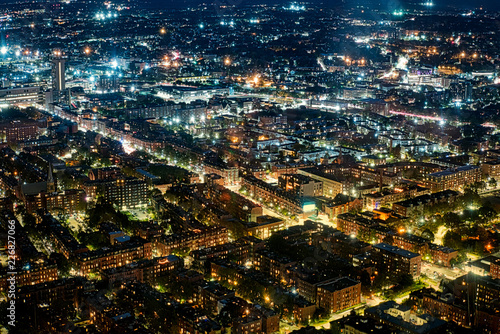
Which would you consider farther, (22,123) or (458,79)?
(458,79)

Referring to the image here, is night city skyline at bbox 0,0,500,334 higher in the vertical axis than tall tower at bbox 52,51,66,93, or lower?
lower

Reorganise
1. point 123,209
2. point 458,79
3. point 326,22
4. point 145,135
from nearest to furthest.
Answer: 1. point 123,209
2. point 145,135
3. point 458,79
4. point 326,22

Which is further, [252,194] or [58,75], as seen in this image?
[58,75]

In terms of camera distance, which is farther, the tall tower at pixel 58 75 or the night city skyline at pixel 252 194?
the tall tower at pixel 58 75

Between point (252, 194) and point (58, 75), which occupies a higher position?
point (58, 75)

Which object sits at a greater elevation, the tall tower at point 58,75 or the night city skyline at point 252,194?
the tall tower at point 58,75

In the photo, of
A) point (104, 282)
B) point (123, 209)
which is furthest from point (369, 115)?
point (104, 282)

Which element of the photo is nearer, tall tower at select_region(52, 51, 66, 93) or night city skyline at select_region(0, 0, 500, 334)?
night city skyline at select_region(0, 0, 500, 334)

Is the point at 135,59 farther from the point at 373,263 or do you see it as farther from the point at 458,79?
the point at 373,263
